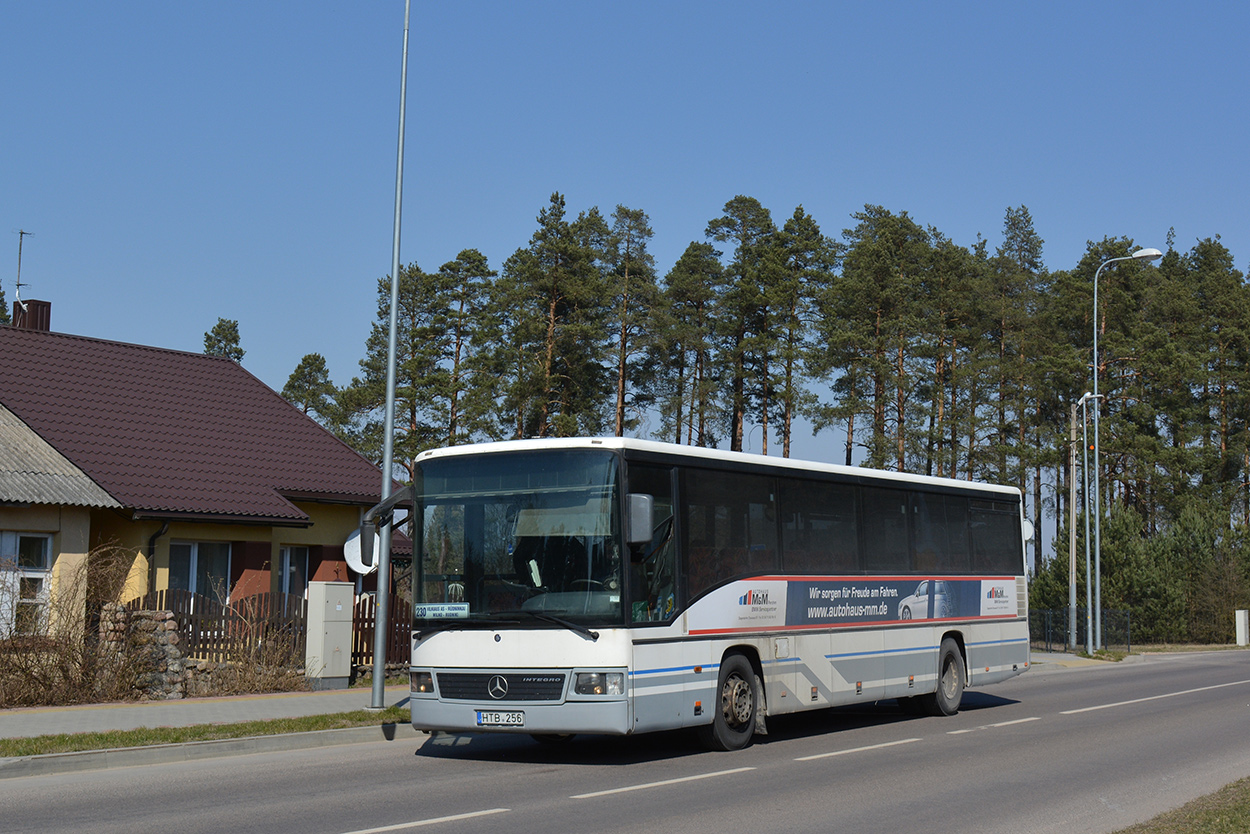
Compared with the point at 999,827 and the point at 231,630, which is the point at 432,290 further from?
the point at 999,827

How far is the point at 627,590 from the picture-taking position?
1168 cm

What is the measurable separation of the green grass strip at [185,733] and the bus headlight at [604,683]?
13.8ft

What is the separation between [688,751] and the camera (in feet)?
43.8

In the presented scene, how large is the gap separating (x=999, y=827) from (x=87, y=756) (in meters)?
8.33

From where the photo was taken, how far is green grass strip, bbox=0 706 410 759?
39.4 ft

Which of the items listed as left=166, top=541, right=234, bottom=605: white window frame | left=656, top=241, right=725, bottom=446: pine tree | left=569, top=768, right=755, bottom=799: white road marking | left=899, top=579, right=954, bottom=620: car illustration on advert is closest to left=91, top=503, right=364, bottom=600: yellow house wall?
left=166, top=541, right=234, bottom=605: white window frame

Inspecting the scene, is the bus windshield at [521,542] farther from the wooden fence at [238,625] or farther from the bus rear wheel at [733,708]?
the wooden fence at [238,625]

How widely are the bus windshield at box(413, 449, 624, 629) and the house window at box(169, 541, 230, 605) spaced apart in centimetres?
1185

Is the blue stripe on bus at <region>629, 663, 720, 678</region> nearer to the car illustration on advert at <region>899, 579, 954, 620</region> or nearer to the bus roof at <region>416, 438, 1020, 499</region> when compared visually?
the bus roof at <region>416, 438, 1020, 499</region>

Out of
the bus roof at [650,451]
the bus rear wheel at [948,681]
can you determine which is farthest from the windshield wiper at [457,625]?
the bus rear wheel at [948,681]

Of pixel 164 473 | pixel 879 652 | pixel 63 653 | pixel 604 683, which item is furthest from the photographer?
pixel 164 473

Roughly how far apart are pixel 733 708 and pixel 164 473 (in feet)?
46.0

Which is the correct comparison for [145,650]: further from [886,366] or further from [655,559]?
[886,366]

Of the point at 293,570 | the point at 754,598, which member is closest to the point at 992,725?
the point at 754,598
